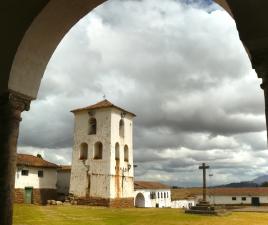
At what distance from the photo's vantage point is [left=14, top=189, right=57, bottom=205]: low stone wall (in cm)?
3111

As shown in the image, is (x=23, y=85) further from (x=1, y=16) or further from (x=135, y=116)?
(x=135, y=116)

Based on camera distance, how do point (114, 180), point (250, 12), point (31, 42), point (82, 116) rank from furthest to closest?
point (82, 116) < point (114, 180) < point (31, 42) < point (250, 12)

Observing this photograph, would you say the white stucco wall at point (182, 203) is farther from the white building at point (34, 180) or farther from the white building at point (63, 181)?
the white building at point (34, 180)

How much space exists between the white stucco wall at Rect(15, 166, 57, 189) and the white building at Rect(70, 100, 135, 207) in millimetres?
2432

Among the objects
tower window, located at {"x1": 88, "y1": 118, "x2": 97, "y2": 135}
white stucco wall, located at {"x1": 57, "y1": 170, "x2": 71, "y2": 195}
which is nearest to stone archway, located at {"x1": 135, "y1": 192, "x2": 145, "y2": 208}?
white stucco wall, located at {"x1": 57, "y1": 170, "x2": 71, "y2": 195}

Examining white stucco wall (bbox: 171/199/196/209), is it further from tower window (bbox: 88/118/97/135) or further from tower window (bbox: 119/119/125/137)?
tower window (bbox: 88/118/97/135)

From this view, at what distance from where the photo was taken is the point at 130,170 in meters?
34.1

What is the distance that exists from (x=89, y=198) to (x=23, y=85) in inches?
1133

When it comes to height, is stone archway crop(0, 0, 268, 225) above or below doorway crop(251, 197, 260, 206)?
above

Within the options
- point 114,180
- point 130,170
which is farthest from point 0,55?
point 130,170

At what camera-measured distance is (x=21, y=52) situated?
166 inches

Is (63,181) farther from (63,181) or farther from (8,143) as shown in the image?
(8,143)

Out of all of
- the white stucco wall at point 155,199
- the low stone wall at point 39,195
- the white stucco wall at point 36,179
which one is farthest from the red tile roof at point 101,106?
the white stucco wall at point 155,199

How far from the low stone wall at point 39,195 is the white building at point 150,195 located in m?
9.35
